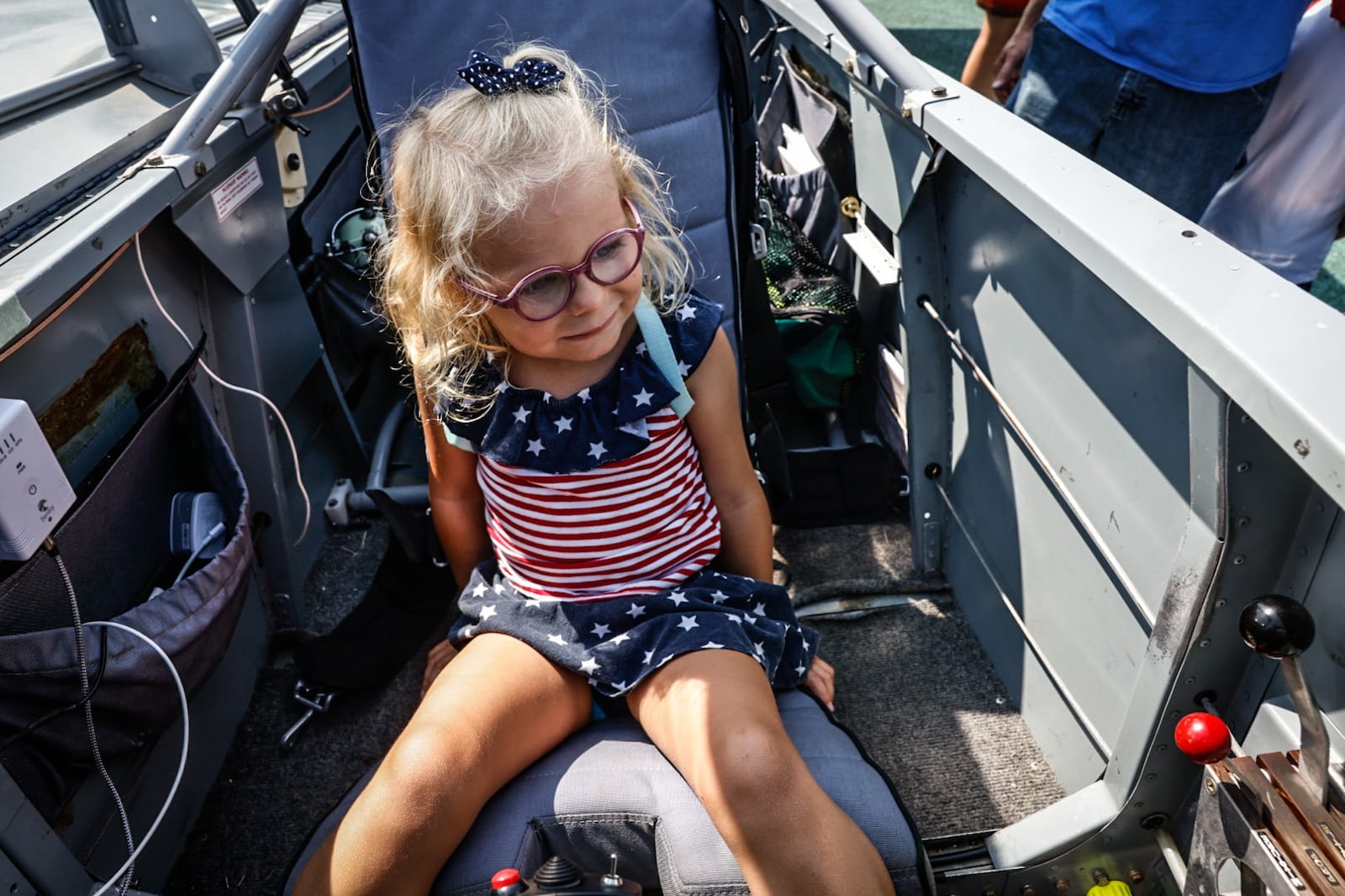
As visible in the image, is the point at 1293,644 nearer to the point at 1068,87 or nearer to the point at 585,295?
the point at 585,295

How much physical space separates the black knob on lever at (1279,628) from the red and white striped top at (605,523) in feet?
2.62

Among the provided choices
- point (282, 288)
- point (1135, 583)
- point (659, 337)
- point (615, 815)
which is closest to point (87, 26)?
point (282, 288)

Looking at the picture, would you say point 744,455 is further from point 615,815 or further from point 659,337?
point 615,815

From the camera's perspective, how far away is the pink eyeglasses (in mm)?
1211

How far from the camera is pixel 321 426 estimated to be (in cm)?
227

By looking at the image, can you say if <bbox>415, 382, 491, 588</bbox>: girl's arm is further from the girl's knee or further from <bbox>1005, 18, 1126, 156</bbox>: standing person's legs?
<bbox>1005, 18, 1126, 156</bbox>: standing person's legs

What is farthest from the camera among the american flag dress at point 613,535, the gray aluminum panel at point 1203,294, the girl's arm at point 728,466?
the girl's arm at point 728,466

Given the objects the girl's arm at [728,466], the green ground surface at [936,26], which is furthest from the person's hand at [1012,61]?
the green ground surface at [936,26]

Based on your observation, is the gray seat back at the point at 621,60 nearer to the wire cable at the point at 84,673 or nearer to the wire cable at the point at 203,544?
the wire cable at the point at 203,544

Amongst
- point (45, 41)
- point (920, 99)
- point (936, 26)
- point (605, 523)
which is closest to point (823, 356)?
point (920, 99)

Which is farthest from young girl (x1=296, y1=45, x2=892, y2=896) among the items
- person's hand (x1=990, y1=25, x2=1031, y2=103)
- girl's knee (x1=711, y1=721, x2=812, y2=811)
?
person's hand (x1=990, y1=25, x2=1031, y2=103)

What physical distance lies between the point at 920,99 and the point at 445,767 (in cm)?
128

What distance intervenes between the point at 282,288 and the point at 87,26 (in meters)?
0.78

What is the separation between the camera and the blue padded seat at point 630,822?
3.91 feet
